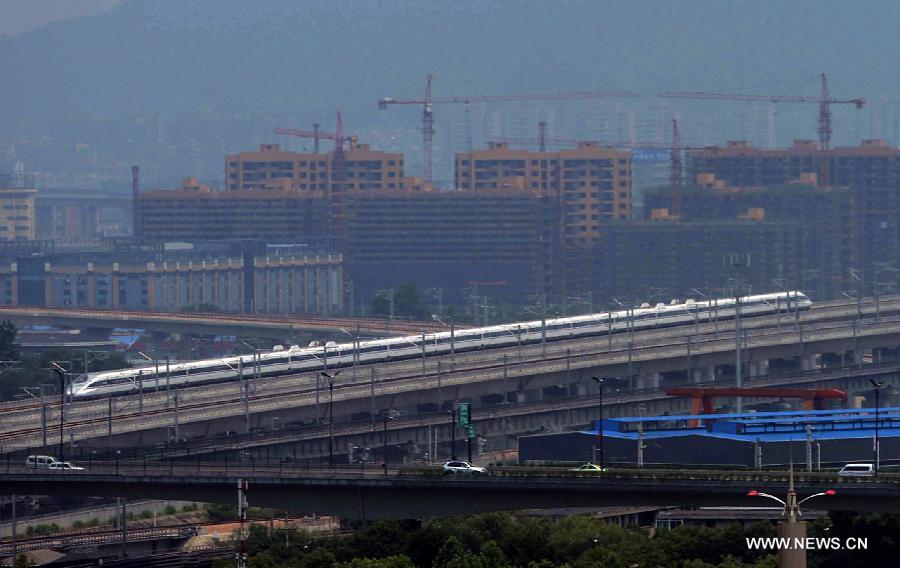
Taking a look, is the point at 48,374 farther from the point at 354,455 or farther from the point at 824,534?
the point at 824,534

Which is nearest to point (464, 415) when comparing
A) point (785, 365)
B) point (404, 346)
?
point (404, 346)

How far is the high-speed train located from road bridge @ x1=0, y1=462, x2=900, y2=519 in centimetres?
3531

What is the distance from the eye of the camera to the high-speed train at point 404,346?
356ft

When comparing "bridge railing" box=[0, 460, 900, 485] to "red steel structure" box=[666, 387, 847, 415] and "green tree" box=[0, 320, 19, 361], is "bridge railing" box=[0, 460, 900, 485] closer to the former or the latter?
"red steel structure" box=[666, 387, 847, 415]

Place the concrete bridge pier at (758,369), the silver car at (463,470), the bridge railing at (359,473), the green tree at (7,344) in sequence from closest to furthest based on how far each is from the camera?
the bridge railing at (359,473) → the silver car at (463,470) → the concrete bridge pier at (758,369) → the green tree at (7,344)

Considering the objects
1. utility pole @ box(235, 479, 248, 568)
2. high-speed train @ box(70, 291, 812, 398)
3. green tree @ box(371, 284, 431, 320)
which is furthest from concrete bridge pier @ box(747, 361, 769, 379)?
green tree @ box(371, 284, 431, 320)

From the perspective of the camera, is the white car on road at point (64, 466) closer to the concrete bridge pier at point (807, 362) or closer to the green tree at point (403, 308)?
the concrete bridge pier at point (807, 362)

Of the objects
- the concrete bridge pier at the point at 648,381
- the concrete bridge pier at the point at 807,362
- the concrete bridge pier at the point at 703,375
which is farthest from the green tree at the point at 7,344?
the concrete bridge pier at the point at 807,362

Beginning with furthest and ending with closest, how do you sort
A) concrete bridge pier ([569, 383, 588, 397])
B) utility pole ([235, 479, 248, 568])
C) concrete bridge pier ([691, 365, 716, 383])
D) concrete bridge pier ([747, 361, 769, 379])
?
concrete bridge pier ([747, 361, 769, 379])
concrete bridge pier ([691, 365, 716, 383])
concrete bridge pier ([569, 383, 588, 397])
utility pole ([235, 479, 248, 568])

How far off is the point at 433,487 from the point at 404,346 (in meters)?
59.0

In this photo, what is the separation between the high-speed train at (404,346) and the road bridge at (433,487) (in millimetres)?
35307

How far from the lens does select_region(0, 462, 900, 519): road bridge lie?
62.0m

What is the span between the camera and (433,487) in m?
65.1

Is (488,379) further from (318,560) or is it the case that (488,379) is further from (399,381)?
(318,560)
